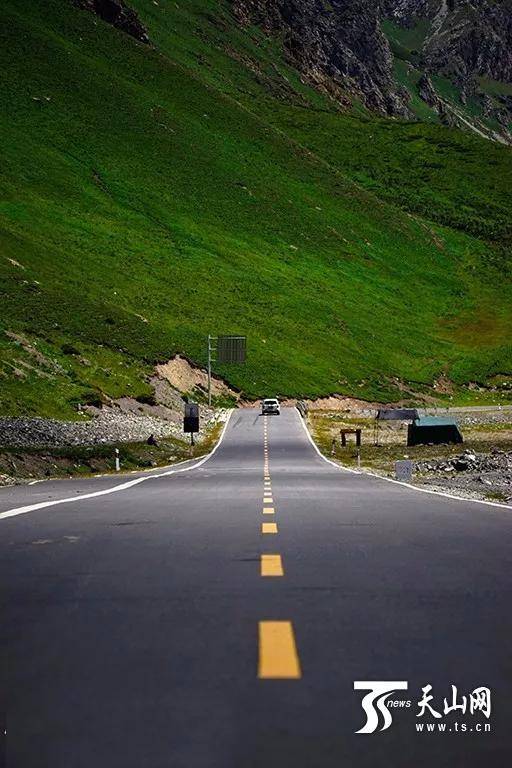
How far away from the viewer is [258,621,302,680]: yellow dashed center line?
18.8ft

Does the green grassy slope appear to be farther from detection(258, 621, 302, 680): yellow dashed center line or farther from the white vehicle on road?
detection(258, 621, 302, 680): yellow dashed center line

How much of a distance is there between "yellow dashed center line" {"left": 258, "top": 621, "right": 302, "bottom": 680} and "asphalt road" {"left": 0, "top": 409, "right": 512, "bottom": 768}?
0.06ft

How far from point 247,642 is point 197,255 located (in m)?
137

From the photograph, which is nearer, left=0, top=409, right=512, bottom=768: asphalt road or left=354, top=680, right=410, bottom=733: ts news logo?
left=0, top=409, right=512, bottom=768: asphalt road

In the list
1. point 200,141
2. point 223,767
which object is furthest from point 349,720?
point 200,141

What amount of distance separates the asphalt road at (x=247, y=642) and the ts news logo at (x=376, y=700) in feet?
0.16

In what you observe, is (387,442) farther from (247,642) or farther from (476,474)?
(247,642)

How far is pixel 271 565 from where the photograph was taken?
33.8 ft

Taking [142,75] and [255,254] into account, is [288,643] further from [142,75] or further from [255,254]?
[142,75]

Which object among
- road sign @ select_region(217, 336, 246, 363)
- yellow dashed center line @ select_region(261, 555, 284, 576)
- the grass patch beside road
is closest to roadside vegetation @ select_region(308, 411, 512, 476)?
the grass patch beside road

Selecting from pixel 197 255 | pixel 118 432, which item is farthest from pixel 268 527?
pixel 197 255

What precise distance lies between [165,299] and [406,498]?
105 meters

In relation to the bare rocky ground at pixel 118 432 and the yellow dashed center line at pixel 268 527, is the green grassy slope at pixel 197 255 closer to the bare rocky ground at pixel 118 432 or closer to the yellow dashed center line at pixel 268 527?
the bare rocky ground at pixel 118 432

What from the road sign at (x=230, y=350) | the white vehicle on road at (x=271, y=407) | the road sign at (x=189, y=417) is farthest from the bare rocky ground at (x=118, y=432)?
the white vehicle on road at (x=271, y=407)
